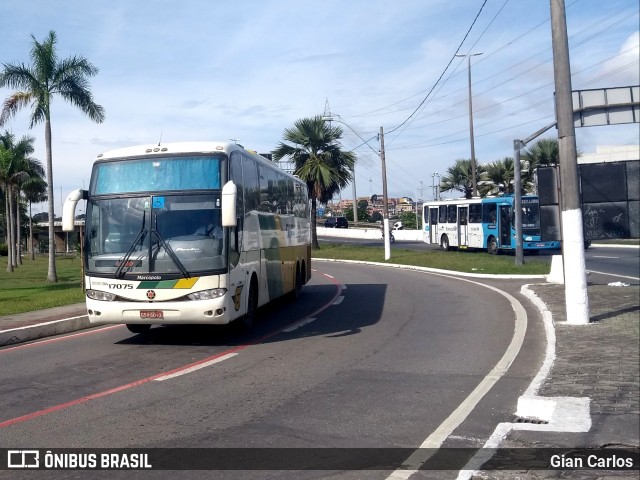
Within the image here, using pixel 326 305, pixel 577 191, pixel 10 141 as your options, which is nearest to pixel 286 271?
pixel 326 305

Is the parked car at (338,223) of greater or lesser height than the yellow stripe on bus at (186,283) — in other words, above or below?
above

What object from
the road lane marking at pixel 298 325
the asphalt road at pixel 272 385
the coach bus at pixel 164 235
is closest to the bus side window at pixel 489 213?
the asphalt road at pixel 272 385

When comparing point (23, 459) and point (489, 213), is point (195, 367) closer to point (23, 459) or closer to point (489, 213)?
point (23, 459)

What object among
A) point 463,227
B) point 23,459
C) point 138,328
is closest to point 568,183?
point 138,328

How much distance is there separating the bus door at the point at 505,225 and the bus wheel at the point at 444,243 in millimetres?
7240

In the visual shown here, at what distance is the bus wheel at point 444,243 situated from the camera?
148 ft

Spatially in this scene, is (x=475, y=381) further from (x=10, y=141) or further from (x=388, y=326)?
(x=10, y=141)

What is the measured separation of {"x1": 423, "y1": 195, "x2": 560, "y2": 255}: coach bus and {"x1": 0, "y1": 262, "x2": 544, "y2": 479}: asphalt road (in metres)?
21.1

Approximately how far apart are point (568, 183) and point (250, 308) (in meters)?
6.19

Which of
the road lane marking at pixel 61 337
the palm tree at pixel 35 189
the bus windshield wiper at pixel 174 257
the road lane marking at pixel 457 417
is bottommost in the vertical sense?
the road lane marking at pixel 457 417

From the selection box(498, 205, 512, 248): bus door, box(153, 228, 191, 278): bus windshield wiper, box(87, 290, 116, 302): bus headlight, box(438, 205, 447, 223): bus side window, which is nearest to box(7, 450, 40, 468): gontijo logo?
box(153, 228, 191, 278): bus windshield wiper

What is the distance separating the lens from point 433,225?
47.4 meters

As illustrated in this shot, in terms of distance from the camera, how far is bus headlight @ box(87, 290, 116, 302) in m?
11.6

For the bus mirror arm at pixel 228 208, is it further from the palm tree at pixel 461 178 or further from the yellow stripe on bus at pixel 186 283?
the palm tree at pixel 461 178
